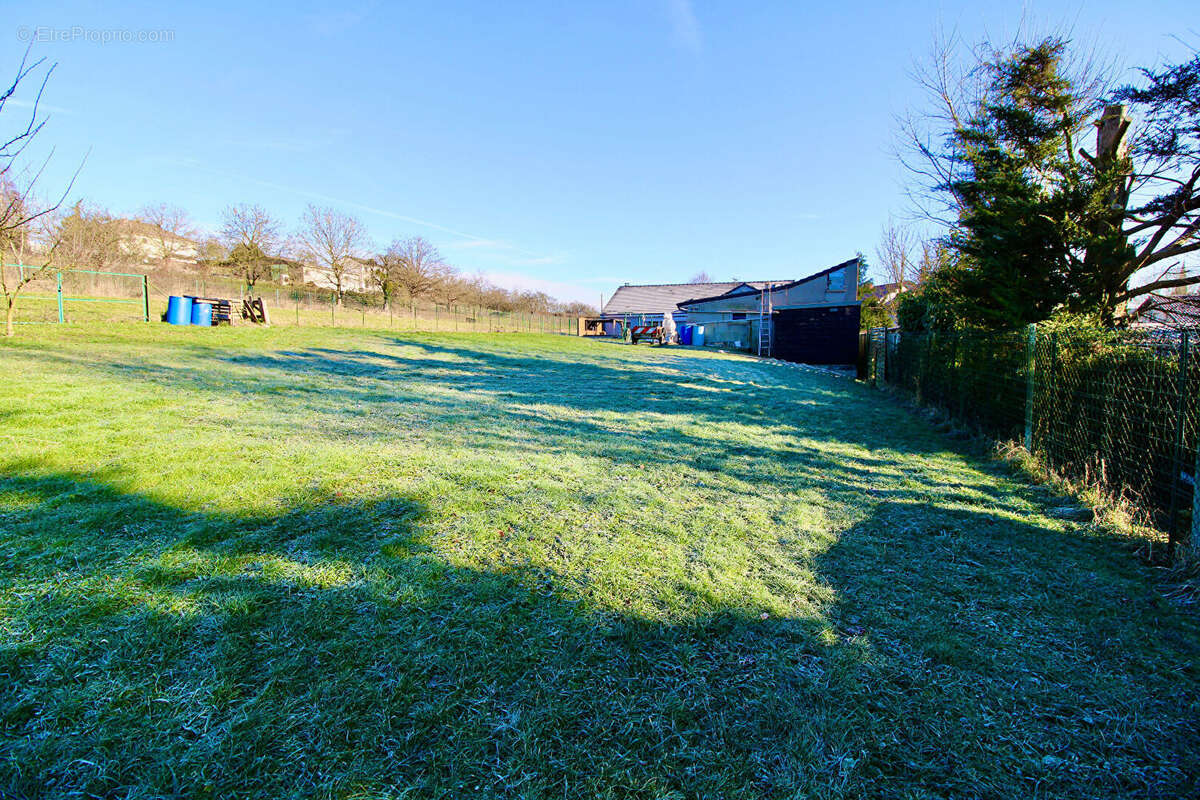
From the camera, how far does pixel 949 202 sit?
11.4m

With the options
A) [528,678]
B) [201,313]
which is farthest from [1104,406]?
[201,313]

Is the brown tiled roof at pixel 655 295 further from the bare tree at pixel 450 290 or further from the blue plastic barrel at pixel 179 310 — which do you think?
the blue plastic barrel at pixel 179 310

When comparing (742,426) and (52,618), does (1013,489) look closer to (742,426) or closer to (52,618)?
(742,426)

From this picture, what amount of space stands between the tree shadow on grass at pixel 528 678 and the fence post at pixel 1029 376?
2.97 meters

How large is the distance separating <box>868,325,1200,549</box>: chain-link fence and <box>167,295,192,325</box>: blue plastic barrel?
20166 millimetres

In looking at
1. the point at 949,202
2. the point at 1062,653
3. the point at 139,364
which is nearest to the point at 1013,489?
the point at 1062,653

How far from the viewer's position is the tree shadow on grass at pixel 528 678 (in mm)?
1450

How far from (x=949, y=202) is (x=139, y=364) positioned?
16.1 m

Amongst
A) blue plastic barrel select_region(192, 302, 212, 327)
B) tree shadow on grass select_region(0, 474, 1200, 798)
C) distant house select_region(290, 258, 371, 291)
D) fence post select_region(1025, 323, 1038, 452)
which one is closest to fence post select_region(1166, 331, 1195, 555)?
tree shadow on grass select_region(0, 474, 1200, 798)

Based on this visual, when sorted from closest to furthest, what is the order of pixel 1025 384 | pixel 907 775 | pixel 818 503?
pixel 907 775 → pixel 818 503 → pixel 1025 384

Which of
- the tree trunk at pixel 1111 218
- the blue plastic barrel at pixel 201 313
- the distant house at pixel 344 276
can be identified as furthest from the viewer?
the distant house at pixel 344 276

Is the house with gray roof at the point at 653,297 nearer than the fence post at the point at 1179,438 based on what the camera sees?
No

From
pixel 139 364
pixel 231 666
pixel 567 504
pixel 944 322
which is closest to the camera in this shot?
pixel 231 666

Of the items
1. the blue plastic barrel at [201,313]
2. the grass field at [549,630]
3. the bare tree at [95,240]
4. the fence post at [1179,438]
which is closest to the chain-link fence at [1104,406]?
the fence post at [1179,438]
